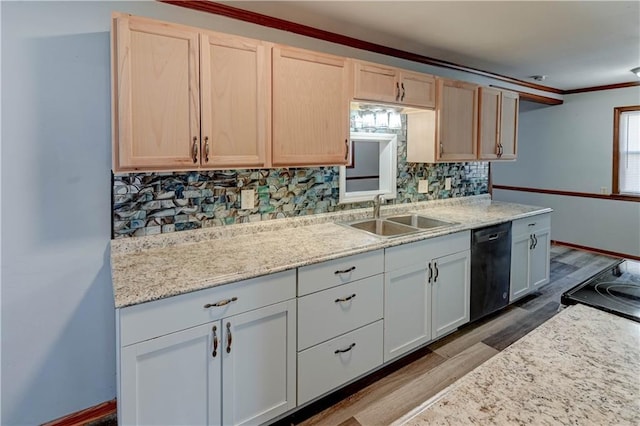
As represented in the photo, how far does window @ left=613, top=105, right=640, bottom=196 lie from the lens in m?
4.80

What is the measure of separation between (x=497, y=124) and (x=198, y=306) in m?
3.18

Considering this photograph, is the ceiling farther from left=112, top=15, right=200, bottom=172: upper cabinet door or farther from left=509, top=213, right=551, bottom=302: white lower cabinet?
left=509, top=213, right=551, bottom=302: white lower cabinet

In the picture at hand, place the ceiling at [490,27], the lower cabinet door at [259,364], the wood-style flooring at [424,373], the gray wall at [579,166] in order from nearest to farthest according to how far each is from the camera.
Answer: the lower cabinet door at [259,364] → the wood-style flooring at [424,373] → the ceiling at [490,27] → the gray wall at [579,166]

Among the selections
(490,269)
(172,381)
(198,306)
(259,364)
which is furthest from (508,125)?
(172,381)

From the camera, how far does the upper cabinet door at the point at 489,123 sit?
335 cm

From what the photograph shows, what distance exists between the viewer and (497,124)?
11.5ft

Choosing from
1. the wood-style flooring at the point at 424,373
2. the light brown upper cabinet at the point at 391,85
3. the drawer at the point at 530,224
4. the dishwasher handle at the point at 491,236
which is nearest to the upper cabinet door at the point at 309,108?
the light brown upper cabinet at the point at 391,85

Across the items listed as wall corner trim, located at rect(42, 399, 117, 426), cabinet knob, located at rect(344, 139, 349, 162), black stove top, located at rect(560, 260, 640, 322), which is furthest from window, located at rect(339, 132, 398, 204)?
wall corner trim, located at rect(42, 399, 117, 426)

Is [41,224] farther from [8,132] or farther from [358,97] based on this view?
[358,97]

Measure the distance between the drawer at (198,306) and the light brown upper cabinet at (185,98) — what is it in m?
0.66

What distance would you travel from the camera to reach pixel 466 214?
10.9 feet

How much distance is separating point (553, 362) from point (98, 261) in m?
2.06

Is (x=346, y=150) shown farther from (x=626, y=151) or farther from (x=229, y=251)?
(x=626, y=151)

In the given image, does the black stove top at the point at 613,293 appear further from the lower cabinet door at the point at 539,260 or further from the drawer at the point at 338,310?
the lower cabinet door at the point at 539,260
